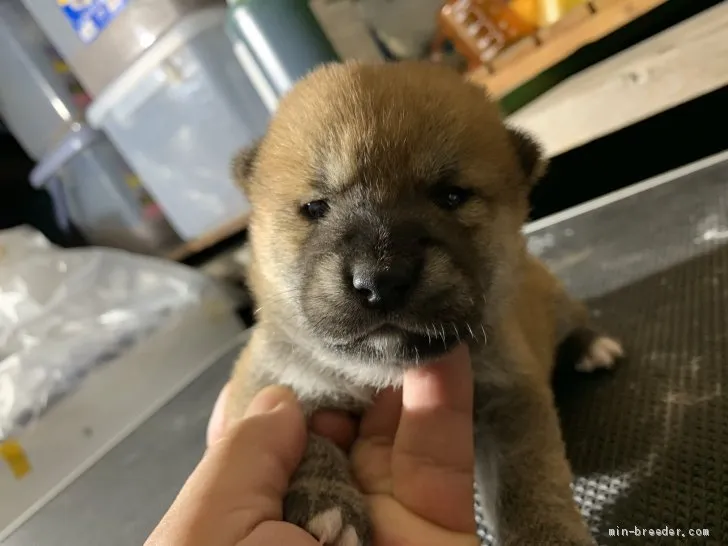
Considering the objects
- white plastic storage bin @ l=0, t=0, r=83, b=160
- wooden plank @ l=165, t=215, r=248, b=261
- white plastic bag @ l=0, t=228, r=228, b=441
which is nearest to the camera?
white plastic bag @ l=0, t=228, r=228, b=441

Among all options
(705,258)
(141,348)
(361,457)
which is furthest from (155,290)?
(705,258)

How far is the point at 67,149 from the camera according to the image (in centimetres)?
300

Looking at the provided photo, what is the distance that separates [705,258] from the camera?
1462mm

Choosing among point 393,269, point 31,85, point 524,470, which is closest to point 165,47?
point 31,85

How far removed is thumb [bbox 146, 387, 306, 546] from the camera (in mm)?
725

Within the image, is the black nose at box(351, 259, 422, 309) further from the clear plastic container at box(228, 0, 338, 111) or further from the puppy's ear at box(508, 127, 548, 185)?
the clear plastic container at box(228, 0, 338, 111)

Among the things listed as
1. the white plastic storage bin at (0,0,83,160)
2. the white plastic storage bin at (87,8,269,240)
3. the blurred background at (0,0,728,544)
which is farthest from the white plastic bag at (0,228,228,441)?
the white plastic storage bin at (0,0,83,160)

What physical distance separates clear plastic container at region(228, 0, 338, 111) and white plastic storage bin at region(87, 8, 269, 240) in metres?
0.30

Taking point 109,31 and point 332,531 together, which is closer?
point 332,531

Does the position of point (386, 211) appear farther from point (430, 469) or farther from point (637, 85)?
point (637, 85)

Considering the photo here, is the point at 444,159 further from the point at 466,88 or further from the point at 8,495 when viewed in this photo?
the point at 8,495

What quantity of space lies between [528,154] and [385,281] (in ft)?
1.70

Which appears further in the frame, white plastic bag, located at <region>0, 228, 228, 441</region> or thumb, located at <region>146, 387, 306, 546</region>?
white plastic bag, located at <region>0, 228, 228, 441</region>

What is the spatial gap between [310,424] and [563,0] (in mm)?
1779
